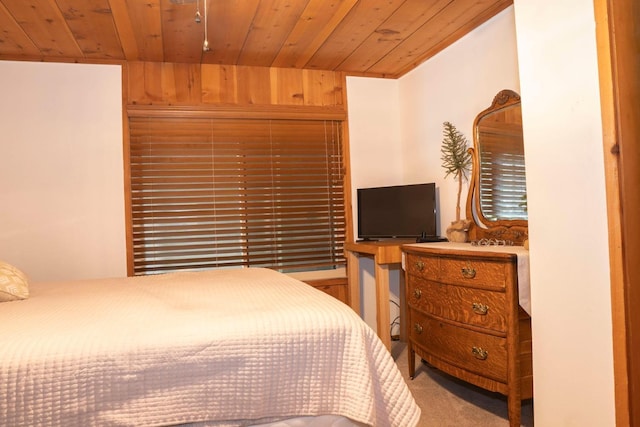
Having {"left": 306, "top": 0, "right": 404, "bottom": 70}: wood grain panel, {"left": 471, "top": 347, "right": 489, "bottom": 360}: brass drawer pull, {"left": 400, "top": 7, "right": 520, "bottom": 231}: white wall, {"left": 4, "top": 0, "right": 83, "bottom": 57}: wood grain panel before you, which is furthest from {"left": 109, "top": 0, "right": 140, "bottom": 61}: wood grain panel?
{"left": 471, "top": 347, "right": 489, "bottom": 360}: brass drawer pull

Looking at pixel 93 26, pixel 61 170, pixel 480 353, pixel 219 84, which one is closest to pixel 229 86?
pixel 219 84

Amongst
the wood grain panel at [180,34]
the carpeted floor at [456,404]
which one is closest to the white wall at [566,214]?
the carpeted floor at [456,404]

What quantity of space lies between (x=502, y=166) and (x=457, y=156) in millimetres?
461

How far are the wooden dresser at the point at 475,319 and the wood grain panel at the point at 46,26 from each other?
2.47 meters

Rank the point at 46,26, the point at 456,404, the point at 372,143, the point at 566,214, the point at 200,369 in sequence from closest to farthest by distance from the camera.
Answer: the point at 200,369, the point at 566,214, the point at 456,404, the point at 46,26, the point at 372,143

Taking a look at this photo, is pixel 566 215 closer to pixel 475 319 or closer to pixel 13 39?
pixel 475 319

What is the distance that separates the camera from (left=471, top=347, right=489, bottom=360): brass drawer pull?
2166 mm

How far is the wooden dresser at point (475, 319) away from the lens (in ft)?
6.68

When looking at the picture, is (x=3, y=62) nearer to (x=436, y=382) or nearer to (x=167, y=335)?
(x=167, y=335)

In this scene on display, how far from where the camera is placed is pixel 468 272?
227 cm

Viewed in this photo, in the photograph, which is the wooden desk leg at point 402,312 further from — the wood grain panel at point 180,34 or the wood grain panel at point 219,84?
the wood grain panel at point 180,34

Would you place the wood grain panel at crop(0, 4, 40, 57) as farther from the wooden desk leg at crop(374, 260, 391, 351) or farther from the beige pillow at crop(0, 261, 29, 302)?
the wooden desk leg at crop(374, 260, 391, 351)

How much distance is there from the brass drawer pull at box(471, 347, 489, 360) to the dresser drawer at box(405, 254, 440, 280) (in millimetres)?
429

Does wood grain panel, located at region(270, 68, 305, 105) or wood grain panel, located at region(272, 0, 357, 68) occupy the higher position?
wood grain panel, located at region(272, 0, 357, 68)
